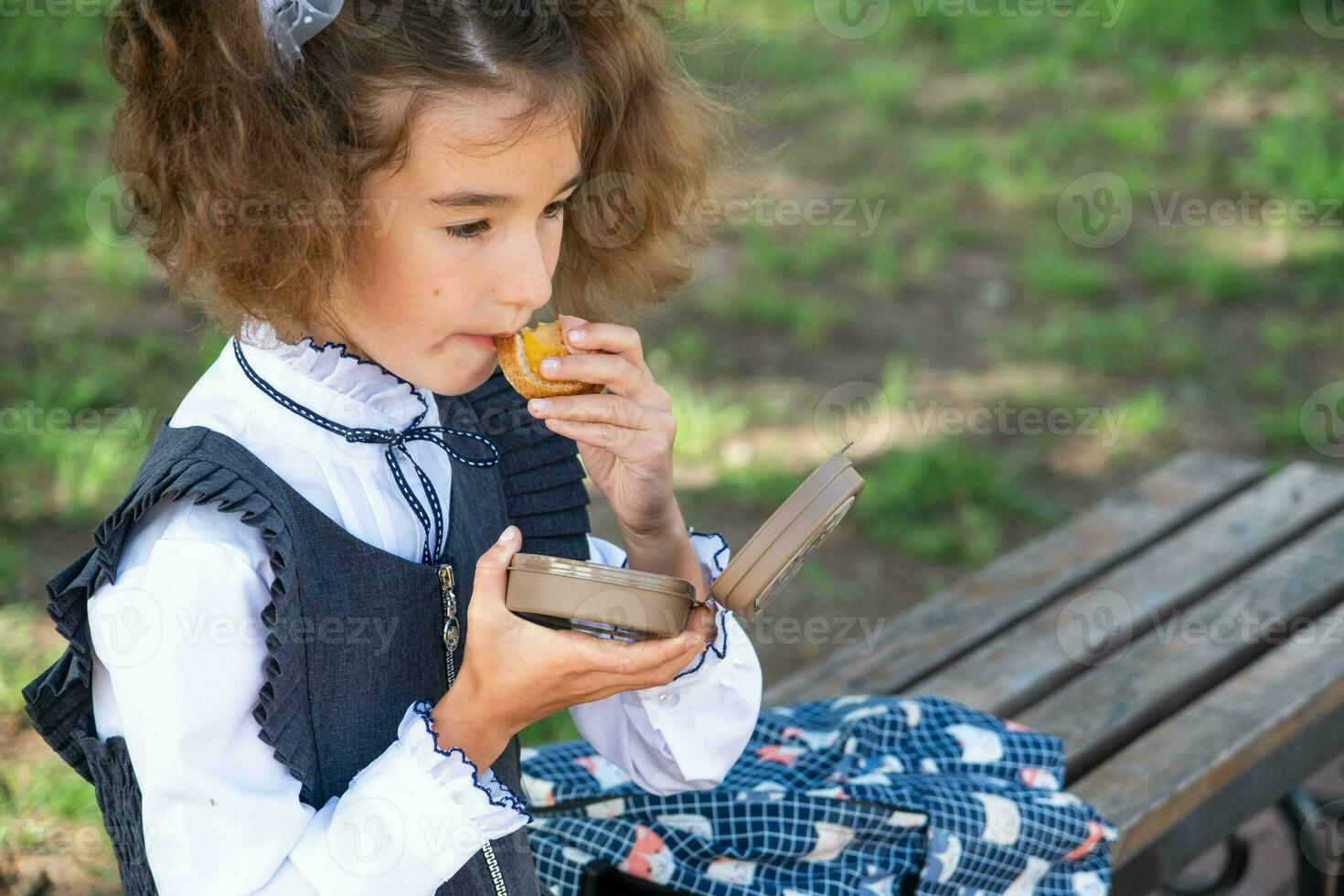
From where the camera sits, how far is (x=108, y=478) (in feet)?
11.5

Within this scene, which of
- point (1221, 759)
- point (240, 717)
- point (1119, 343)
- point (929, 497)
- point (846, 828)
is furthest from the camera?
point (1119, 343)

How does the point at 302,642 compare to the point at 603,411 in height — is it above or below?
below

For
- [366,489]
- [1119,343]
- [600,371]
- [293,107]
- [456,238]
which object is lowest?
[1119,343]

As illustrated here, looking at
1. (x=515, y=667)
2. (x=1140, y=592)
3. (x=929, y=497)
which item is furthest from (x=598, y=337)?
(x=929, y=497)

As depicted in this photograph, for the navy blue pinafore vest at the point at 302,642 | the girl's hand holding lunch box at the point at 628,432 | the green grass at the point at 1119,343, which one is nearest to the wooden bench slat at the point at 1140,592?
the girl's hand holding lunch box at the point at 628,432

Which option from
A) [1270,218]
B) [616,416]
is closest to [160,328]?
[616,416]

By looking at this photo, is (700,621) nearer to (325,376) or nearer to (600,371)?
(600,371)

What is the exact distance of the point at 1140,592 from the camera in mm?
2652

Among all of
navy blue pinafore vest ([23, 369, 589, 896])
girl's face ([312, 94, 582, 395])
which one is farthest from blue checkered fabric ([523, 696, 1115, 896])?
girl's face ([312, 94, 582, 395])

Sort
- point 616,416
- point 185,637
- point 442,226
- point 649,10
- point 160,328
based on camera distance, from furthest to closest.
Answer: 1. point 160,328
2. point 649,10
3. point 616,416
4. point 442,226
5. point 185,637

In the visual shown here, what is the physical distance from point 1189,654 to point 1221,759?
12.9 inches

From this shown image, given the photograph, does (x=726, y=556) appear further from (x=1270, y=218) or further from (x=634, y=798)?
(x=1270, y=218)

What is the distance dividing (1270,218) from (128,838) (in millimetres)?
4688

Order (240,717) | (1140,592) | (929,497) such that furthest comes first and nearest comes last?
(929,497), (1140,592), (240,717)
